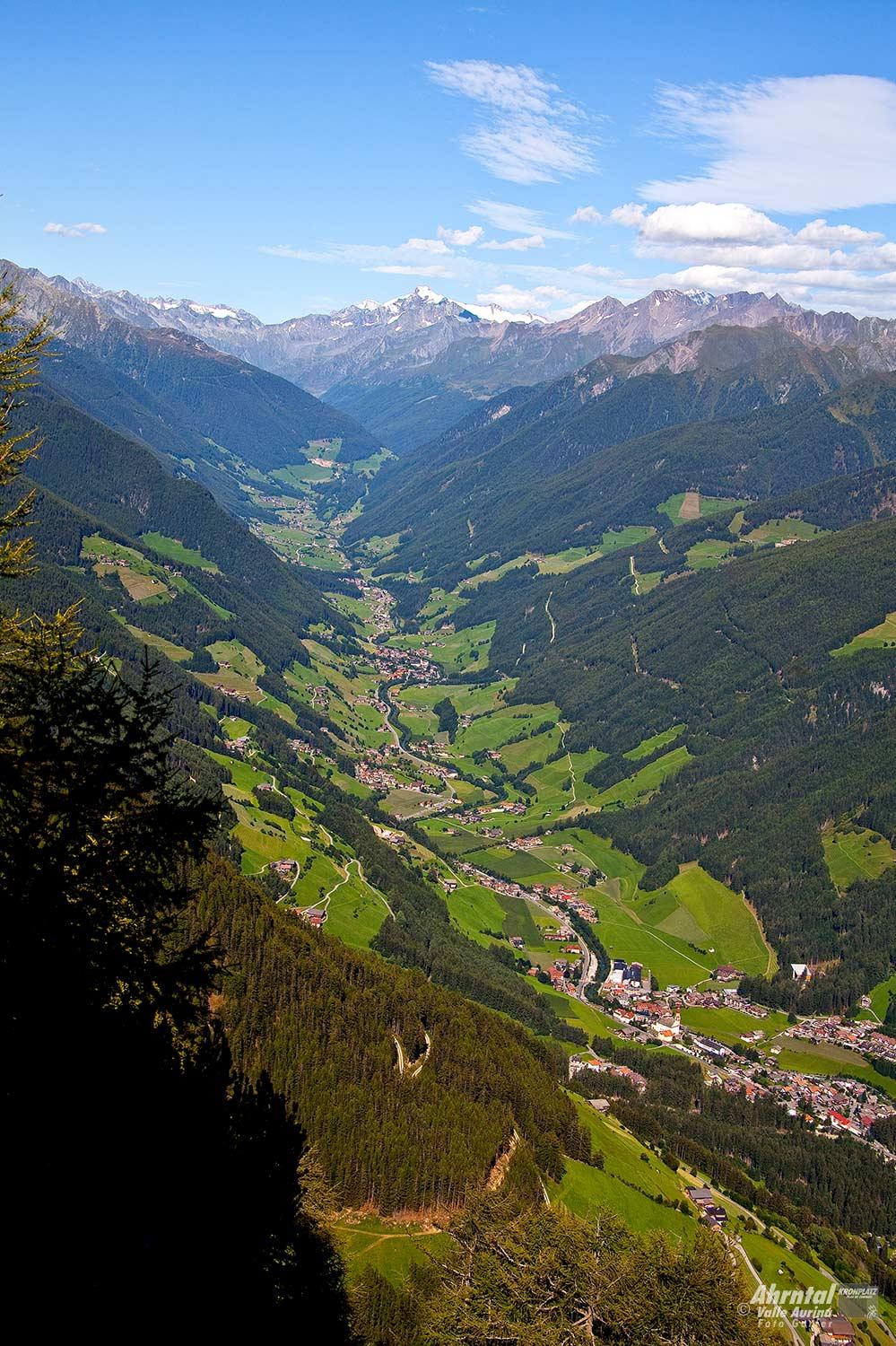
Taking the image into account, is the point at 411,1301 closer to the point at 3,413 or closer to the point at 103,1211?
the point at 103,1211

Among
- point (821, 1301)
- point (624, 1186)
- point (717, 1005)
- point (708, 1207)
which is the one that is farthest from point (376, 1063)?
point (717, 1005)

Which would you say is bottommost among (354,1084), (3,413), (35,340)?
(354,1084)

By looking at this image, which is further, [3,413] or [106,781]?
[3,413]

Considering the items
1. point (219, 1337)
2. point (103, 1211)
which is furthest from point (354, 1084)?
point (103, 1211)

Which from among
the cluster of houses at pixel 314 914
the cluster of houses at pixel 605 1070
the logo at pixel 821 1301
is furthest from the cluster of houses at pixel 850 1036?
the cluster of houses at pixel 314 914

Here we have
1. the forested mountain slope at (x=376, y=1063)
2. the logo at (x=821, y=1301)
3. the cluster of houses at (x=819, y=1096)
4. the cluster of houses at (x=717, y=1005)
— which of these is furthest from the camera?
the cluster of houses at (x=717, y=1005)

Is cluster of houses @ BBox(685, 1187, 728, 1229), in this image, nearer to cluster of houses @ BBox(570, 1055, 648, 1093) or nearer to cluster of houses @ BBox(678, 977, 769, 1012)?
cluster of houses @ BBox(570, 1055, 648, 1093)

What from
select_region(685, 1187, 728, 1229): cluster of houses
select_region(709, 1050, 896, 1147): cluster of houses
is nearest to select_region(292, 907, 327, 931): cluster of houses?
select_region(685, 1187, 728, 1229): cluster of houses

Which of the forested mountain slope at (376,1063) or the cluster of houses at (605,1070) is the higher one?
the forested mountain slope at (376,1063)

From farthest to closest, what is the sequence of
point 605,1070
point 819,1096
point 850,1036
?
1. point 850,1036
2. point 819,1096
3. point 605,1070

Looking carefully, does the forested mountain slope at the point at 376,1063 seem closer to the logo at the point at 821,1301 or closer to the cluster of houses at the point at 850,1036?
the logo at the point at 821,1301

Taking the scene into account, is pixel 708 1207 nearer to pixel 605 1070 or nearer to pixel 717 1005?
pixel 605 1070
